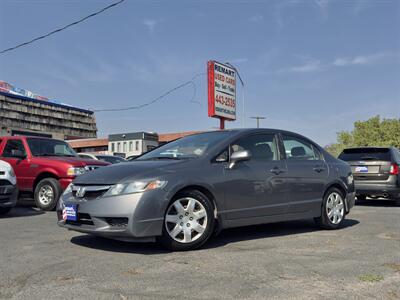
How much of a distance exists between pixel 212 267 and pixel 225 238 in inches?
64.4

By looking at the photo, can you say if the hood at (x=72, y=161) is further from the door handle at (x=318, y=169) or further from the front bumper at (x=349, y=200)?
the front bumper at (x=349, y=200)

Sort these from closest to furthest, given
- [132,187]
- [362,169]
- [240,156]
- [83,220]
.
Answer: [132,187] → [83,220] → [240,156] → [362,169]

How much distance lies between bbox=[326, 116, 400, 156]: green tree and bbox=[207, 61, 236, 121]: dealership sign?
36.6 meters

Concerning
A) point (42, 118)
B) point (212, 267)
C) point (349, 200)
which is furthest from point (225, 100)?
point (42, 118)

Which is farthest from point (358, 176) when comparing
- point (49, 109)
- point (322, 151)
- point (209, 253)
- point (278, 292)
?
point (49, 109)

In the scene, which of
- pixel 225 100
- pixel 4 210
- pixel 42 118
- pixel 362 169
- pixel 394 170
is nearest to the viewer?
pixel 4 210

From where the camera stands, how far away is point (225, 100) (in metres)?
21.2

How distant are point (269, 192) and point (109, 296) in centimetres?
304

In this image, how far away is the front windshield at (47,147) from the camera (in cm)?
1044

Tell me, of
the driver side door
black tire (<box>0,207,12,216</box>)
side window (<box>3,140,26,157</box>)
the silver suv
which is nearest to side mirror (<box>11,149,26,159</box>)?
side window (<box>3,140,26,157</box>)

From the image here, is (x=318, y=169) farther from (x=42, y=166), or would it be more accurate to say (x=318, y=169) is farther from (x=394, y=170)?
(x=42, y=166)

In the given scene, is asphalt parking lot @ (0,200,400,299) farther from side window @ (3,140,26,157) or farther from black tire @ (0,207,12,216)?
side window @ (3,140,26,157)

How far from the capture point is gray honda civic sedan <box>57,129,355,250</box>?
486 centimetres

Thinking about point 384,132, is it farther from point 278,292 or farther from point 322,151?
point 278,292
